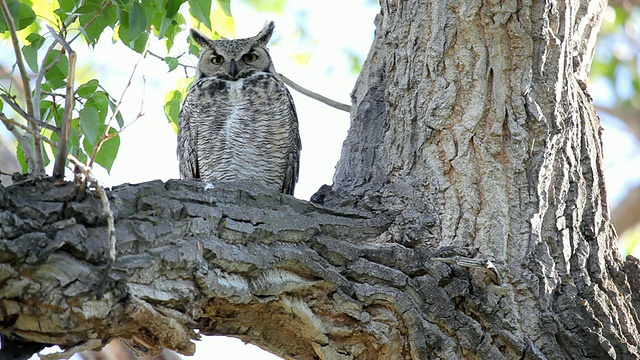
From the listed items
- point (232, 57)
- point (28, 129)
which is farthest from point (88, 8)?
point (232, 57)

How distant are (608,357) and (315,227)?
38.8 inches

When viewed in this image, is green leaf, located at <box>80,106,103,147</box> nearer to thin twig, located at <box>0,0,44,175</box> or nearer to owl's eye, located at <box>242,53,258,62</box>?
thin twig, located at <box>0,0,44,175</box>

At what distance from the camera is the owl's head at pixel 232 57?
4.24 meters

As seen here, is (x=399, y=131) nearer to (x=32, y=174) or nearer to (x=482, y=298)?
(x=482, y=298)

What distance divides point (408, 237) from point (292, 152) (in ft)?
5.15

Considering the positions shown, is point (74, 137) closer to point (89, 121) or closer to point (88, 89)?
point (88, 89)

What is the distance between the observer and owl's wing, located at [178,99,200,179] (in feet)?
12.9

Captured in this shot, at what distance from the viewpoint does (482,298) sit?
2393 millimetres

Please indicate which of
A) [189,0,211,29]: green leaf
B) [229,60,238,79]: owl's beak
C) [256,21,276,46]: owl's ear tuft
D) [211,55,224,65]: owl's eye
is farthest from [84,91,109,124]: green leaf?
[256,21,276,46]: owl's ear tuft

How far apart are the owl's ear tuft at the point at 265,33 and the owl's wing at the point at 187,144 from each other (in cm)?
70

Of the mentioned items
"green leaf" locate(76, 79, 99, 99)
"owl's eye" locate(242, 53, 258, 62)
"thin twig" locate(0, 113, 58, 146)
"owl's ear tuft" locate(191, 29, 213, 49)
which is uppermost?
"owl's ear tuft" locate(191, 29, 213, 49)

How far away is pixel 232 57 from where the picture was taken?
14.0 ft

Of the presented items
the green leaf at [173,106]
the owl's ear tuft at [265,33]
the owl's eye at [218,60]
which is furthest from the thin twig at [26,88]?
the owl's ear tuft at [265,33]

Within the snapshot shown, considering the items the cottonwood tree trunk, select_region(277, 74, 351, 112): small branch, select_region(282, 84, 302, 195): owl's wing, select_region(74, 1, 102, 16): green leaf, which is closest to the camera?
the cottonwood tree trunk
